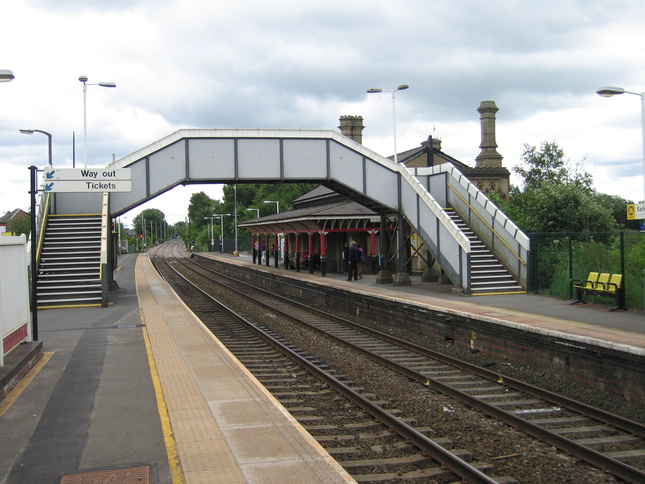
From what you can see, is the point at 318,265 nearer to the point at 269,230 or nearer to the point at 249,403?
the point at 269,230

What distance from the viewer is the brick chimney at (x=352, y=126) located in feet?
149

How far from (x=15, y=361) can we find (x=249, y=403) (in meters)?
3.52

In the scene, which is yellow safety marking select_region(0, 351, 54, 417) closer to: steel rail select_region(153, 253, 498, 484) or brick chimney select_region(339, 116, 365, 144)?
steel rail select_region(153, 253, 498, 484)

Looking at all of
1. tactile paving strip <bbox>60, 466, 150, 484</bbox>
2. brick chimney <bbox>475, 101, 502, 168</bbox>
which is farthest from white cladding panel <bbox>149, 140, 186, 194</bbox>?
brick chimney <bbox>475, 101, 502, 168</bbox>

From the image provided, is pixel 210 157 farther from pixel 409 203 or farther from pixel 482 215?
pixel 482 215

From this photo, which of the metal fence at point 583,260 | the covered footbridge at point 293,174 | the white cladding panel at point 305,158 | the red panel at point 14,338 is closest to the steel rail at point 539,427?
the metal fence at point 583,260

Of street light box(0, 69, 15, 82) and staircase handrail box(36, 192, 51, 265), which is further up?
street light box(0, 69, 15, 82)

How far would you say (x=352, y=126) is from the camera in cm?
4547

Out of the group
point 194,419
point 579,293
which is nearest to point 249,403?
point 194,419

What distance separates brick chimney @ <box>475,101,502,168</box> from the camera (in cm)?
4559

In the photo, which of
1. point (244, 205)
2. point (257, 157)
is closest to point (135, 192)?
point (257, 157)

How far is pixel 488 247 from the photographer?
64.4 ft

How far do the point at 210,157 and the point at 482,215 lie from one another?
9.62 m

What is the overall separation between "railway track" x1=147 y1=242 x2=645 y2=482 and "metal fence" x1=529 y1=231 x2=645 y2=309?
18.6 feet
